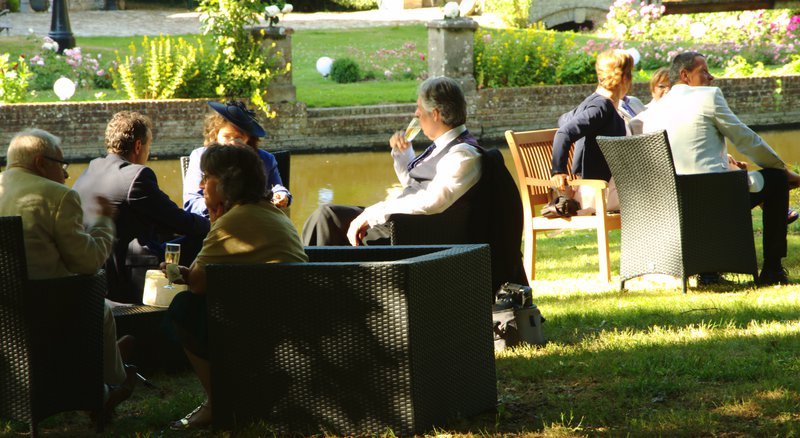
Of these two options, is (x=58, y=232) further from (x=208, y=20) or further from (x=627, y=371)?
(x=208, y=20)

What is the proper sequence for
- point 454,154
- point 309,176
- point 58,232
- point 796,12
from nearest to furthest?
Answer: point 58,232
point 454,154
point 309,176
point 796,12

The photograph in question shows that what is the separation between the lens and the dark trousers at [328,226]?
528 centimetres

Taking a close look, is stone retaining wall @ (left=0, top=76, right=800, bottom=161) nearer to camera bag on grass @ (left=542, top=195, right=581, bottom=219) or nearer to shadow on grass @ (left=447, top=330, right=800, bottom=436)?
camera bag on grass @ (left=542, top=195, right=581, bottom=219)

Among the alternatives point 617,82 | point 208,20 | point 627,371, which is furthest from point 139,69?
point 627,371

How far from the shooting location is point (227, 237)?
3418 millimetres

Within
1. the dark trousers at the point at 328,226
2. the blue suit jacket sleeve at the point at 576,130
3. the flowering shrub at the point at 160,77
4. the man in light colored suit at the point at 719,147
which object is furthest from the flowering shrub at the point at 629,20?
the dark trousers at the point at 328,226

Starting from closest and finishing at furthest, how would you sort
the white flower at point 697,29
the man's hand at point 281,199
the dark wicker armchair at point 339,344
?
the dark wicker armchair at point 339,344 → the man's hand at point 281,199 → the white flower at point 697,29

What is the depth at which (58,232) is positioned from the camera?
348 centimetres

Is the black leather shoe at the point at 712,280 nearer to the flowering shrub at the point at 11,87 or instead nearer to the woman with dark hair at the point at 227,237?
the woman with dark hair at the point at 227,237

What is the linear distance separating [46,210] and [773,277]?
3761 mm

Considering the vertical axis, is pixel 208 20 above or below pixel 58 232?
above

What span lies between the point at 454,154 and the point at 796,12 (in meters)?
20.5

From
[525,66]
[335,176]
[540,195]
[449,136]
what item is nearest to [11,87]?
[335,176]

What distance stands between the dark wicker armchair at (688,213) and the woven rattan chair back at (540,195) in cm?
60
